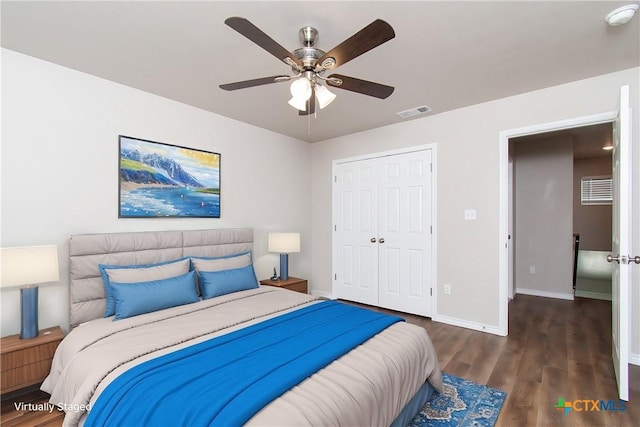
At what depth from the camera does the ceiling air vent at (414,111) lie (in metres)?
3.48

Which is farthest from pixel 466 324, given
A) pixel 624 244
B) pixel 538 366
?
pixel 624 244

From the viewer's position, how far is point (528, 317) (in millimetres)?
3857

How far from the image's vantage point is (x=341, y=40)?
84.4 inches

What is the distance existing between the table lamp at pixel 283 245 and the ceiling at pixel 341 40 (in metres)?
1.71

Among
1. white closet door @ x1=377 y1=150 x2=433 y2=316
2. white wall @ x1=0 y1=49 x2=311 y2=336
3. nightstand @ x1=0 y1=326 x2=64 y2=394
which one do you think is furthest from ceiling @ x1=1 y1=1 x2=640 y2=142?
nightstand @ x1=0 y1=326 x2=64 y2=394

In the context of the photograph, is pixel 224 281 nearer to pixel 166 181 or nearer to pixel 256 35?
pixel 166 181

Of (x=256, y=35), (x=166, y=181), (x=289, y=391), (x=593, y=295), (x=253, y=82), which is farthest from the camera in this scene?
(x=593, y=295)

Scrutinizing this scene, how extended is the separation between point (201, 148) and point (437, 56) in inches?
102

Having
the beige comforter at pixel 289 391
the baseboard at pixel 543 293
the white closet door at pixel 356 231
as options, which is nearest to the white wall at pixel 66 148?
the beige comforter at pixel 289 391

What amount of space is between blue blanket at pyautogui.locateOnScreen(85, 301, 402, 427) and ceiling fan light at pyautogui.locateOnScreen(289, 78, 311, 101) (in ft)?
5.04

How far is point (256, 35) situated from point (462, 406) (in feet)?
8.44

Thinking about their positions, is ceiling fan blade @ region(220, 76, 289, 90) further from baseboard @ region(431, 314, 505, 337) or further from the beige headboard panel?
baseboard @ region(431, 314, 505, 337)

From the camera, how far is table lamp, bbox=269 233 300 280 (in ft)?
12.9

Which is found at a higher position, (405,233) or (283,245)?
(405,233)
